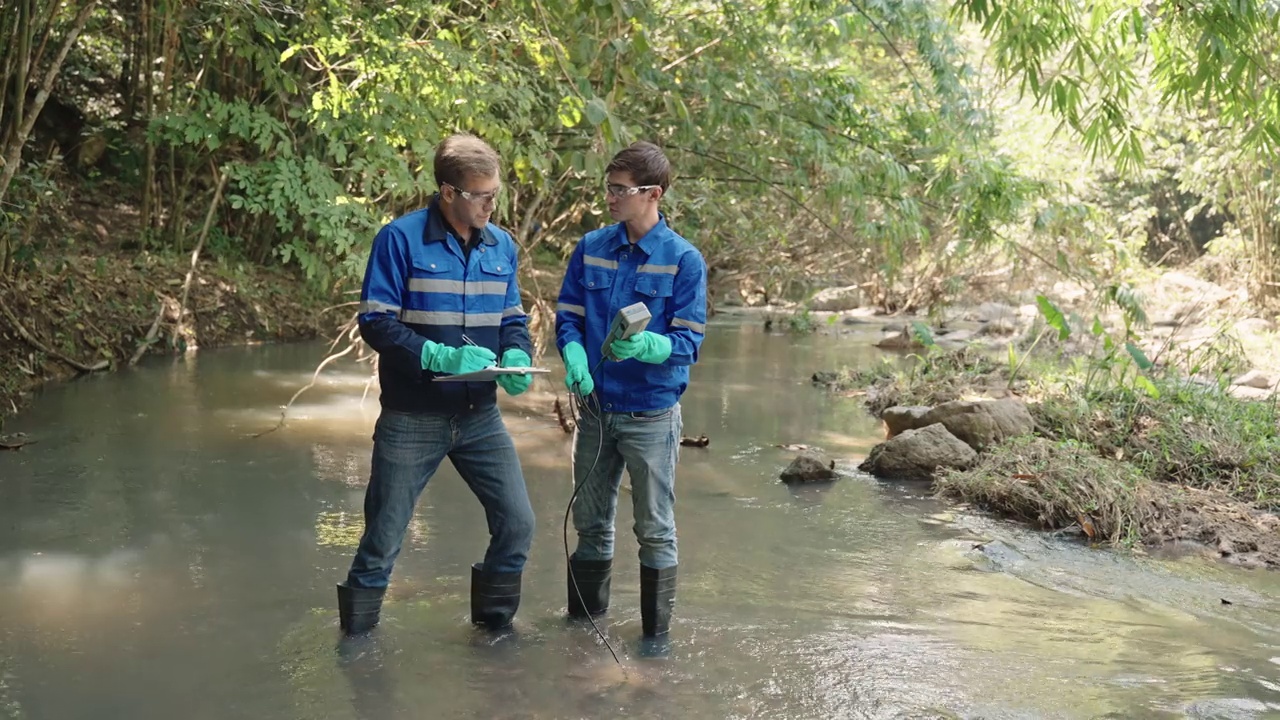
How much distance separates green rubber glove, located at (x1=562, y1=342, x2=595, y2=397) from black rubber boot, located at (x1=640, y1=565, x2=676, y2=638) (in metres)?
0.67

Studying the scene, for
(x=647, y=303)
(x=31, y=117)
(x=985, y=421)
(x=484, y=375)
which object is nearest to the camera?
(x=484, y=375)

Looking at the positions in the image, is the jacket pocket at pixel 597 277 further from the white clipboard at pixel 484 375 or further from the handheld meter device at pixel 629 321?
the white clipboard at pixel 484 375

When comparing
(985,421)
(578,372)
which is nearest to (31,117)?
(578,372)

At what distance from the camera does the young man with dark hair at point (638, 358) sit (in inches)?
151

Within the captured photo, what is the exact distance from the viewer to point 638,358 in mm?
3709

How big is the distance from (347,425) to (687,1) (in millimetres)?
4692

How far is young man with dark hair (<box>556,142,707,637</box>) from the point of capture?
3.82m

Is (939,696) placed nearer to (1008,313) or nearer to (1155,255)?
(1008,313)

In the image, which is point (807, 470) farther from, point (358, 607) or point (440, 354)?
point (440, 354)

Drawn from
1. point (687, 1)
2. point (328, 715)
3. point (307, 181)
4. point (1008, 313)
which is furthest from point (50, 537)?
point (1008, 313)

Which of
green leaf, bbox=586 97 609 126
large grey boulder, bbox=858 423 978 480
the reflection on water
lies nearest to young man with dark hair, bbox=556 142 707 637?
the reflection on water

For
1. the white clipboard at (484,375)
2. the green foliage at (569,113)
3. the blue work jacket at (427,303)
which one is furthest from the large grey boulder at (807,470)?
the white clipboard at (484,375)

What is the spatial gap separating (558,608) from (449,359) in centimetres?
131

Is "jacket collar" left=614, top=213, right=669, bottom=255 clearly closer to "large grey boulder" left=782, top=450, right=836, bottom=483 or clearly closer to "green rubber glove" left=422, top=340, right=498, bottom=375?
"green rubber glove" left=422, top=340, right=498, bottom=375
